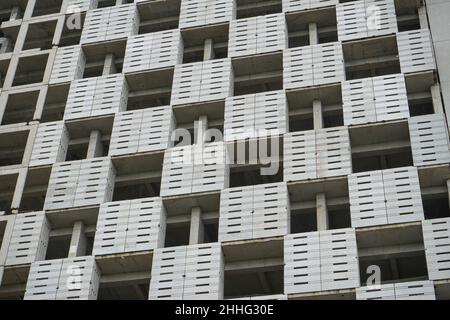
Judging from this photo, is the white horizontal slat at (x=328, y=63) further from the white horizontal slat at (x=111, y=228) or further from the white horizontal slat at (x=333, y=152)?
the white horizontal slat at (x=111, y=228)

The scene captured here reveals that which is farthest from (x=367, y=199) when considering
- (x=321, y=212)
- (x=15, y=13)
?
(x=15, y=13)

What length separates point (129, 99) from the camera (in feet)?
113

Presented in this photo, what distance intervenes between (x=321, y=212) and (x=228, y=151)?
3975mm

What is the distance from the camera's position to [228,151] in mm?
30109

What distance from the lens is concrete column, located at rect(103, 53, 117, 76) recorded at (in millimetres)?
34906

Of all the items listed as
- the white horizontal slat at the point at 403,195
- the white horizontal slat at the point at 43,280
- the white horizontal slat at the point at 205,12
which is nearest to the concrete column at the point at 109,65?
the white horizontal slat at the point at 205,12

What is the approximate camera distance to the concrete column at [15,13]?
39.1 m

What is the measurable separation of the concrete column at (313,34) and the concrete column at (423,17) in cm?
398

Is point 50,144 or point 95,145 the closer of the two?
point 50,144

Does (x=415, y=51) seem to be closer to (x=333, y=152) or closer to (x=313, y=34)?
(x=313, y=34)
